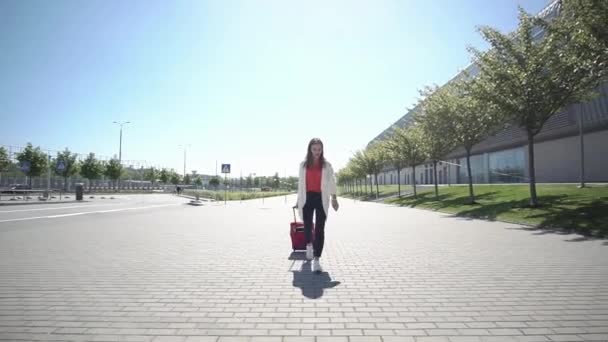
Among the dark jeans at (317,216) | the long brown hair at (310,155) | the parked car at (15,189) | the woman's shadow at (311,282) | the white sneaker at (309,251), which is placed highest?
the long brown hair at (310,155)

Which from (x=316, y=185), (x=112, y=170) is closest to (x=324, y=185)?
(x=316, y=185)

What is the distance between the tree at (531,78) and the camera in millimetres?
15238

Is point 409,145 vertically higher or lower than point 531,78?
lower

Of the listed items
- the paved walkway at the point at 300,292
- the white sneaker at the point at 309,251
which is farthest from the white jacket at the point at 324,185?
the paved walkway at the point at 300,292

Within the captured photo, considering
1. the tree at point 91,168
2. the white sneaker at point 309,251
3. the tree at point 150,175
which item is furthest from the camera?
the tree at point 150,175

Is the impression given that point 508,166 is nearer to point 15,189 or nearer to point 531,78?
point 531,78

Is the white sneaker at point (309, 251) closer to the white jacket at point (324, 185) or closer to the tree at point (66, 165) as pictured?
the white jacket at point (324, 185)

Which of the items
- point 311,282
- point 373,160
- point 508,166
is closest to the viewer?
point 311,282

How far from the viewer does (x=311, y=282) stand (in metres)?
4.80

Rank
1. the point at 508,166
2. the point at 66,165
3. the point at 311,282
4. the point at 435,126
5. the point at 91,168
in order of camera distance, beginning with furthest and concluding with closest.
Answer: the point at 91,168 < the point at 66,165 < the point at 508,166 < the point at 435,126 < the point at 311,282

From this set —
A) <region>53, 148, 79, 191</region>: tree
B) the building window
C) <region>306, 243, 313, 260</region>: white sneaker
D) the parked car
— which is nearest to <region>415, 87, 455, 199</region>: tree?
the building window

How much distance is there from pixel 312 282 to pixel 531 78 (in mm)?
15741

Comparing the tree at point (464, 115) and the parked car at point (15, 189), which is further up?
the tree at point (464, 115)

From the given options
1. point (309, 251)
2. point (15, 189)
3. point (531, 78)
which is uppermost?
point (531, 78)
